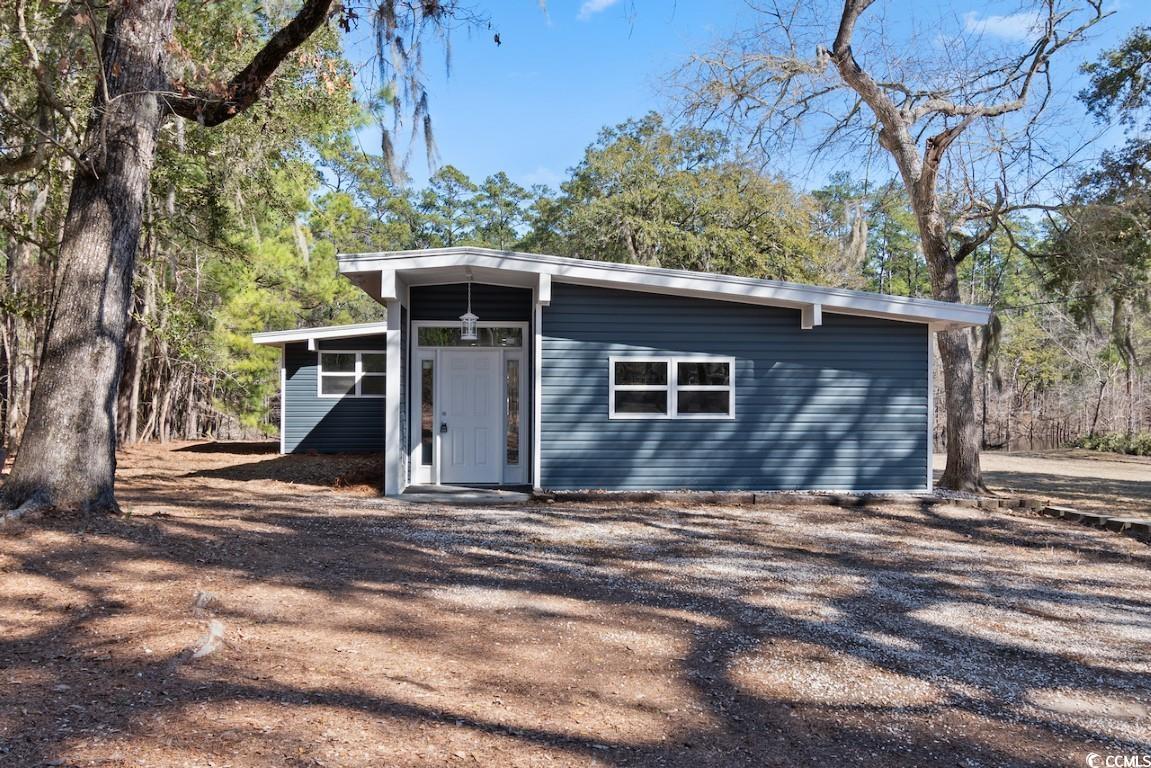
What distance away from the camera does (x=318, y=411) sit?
1698cm

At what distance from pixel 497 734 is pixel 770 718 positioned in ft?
3.96

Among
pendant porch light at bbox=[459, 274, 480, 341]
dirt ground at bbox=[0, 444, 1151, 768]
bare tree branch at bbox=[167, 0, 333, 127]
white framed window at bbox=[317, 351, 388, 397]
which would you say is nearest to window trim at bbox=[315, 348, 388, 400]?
white framed window at bbox=[317, 351, 388, 397]

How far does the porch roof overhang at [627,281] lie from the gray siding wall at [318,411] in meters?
7.35

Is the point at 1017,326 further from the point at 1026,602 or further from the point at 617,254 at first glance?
the point at 1026,602

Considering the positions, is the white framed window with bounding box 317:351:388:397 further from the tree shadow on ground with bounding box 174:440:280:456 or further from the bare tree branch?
the bare tree branch

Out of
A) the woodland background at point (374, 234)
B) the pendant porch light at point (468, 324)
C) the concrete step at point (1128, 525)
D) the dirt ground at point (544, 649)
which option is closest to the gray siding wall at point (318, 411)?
the woodland background at point (374, 234)

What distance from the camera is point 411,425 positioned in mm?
10484

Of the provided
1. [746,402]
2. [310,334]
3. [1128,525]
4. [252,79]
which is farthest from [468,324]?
[1128,525]

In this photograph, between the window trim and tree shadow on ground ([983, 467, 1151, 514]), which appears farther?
the window trim

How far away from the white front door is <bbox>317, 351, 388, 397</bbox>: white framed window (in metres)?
6.97

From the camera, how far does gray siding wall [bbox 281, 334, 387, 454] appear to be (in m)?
16.9

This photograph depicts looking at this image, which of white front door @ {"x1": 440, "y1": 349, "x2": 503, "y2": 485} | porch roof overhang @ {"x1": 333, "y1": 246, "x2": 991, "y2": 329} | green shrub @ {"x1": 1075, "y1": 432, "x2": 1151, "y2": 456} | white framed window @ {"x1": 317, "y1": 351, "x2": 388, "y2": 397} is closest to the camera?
porch roof overhang @ {"x1": 333, "y1": 246, "x2": 991, "y2": 329}

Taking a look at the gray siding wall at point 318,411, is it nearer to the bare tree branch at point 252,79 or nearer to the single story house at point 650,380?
the single story house at point 650,380

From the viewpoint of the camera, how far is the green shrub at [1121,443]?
2225 cm
